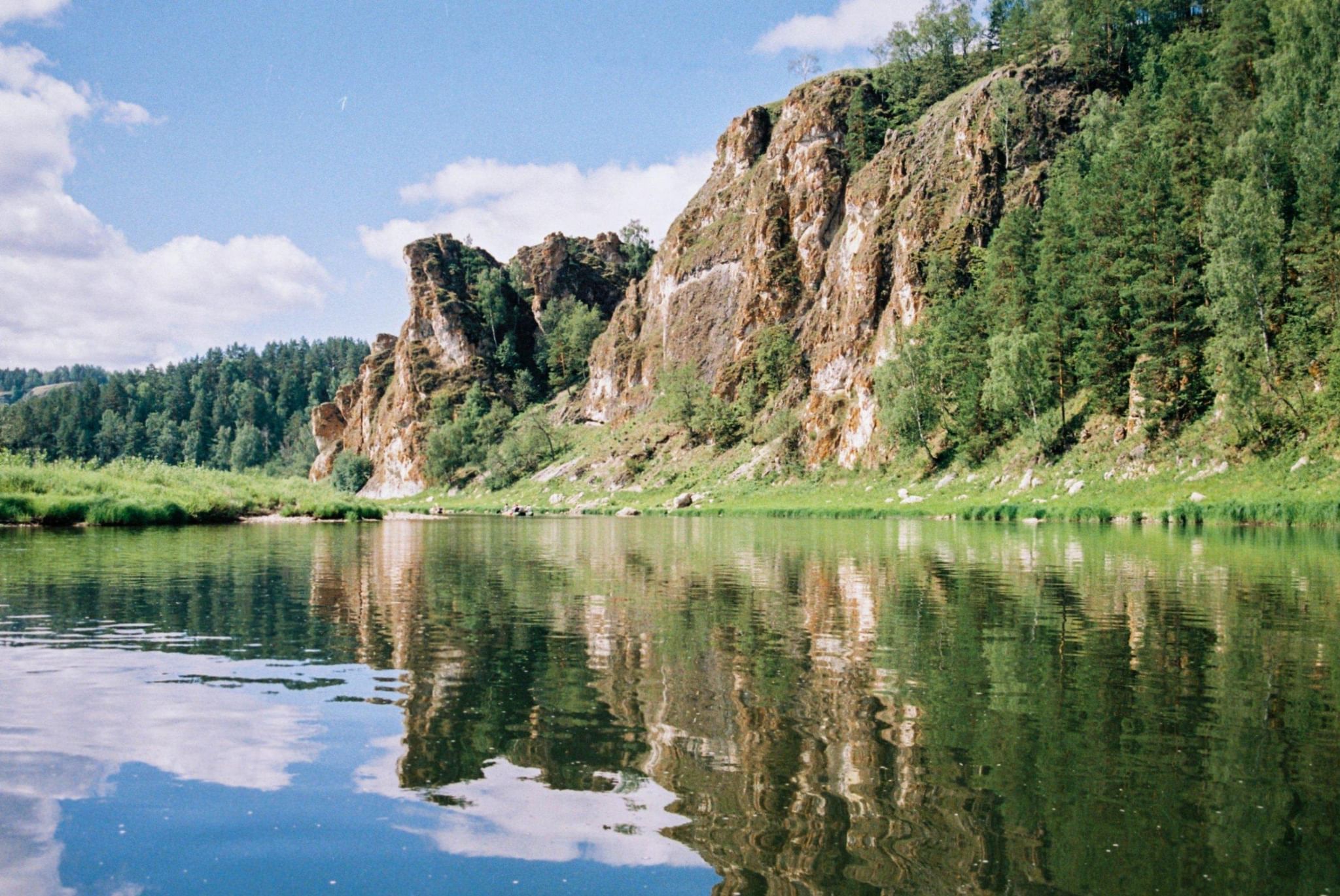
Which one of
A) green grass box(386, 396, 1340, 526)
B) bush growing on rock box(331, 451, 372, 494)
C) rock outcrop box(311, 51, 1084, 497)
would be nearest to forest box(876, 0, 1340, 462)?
green grass box(386, 396, 1340, 526)

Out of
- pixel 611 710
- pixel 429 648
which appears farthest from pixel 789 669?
pixel 429 648

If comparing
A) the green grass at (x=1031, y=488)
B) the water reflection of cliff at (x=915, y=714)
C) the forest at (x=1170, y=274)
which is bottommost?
the water reflection of cliff at (x=915, y=714)

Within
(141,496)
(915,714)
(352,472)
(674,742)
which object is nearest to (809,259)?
(141,496)

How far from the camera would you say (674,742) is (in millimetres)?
11234

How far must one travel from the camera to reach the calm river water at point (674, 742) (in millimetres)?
7695

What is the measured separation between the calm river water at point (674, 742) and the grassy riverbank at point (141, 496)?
126 feet

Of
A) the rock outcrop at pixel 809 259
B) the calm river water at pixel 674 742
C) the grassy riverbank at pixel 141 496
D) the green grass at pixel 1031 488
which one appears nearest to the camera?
the calm river water at pixel 674 742

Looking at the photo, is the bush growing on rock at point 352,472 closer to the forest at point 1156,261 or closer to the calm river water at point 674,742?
the forest at point 1156,261

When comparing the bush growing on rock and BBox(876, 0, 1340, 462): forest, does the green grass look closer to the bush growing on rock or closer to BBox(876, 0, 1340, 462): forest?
BBox(876, 0, 1340, 462): forest

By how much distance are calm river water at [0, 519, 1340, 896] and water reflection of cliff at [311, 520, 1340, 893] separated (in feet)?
0.19

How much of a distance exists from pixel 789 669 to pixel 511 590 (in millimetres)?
13576

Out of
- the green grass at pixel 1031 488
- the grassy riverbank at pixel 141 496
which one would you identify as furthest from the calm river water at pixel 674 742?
the grassy riverbank at pixel 141 496

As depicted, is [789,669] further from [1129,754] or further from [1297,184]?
[1297,184]

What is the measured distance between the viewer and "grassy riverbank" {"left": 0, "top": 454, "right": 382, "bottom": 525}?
188 feet
